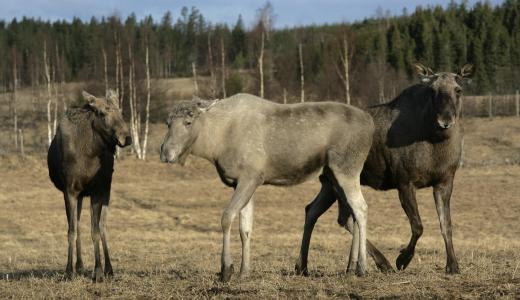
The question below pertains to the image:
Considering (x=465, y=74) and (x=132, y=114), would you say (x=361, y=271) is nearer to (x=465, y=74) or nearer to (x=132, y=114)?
(x=465, y=74)

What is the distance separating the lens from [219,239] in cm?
2427

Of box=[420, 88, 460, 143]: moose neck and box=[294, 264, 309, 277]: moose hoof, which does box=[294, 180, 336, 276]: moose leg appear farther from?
box=[420, 88, 460, 143]: moose neck

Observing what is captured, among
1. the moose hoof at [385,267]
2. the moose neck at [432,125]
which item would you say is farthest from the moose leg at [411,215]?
the moose neck at [432,125]

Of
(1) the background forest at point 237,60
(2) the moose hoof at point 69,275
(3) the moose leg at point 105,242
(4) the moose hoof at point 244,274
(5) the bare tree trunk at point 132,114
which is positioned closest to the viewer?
(4) the moose hoof at point 244,274

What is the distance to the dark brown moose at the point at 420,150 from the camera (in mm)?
9617

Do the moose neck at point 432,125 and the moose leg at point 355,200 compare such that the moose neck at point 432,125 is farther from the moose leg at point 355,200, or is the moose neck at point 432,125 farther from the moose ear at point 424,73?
the moose leg at point 355,200

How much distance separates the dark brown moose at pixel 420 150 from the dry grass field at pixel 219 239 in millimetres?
620

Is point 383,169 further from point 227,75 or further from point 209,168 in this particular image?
point 227,75

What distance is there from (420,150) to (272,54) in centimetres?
7632

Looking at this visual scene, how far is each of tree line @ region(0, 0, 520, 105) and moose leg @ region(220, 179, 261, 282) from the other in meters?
36.8

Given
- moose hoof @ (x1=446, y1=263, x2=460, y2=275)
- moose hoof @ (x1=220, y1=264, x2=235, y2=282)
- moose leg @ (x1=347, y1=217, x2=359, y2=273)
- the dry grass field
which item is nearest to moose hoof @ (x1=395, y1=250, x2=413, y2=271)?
the dry grass field

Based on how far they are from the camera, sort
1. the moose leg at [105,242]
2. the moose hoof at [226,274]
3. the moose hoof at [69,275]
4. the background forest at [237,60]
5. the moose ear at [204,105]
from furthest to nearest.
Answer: the background forest at [237,60], the moose leg at [105,242], the moose hoof at [69,275], the moose ear at [204,105], the moose hoof at [226,274]

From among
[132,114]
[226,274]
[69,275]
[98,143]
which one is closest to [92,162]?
[98,143]

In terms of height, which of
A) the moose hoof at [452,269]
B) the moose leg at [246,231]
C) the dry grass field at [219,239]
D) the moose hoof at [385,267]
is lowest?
the dry grass field at [219,239]
